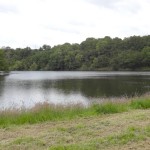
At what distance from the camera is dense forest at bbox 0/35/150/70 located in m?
138

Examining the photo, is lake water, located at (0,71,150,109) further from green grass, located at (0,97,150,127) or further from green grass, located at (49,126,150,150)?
green grass, located at (49,126,150,150)

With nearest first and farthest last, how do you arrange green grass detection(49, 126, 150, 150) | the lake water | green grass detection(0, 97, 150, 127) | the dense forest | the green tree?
green grass detection(49, 126, 150, 150) < green grass detection(0, 97, 150, 127) < the lake water < the green tree < the dense forest

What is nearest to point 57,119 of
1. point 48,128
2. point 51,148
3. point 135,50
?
point 48,128

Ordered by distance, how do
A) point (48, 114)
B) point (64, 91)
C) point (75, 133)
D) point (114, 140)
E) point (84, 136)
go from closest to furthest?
1. point (114, 140)
2. point (84, 136)
3. point (75, 133)
4. point (48, 114)
5. point (64, 91)

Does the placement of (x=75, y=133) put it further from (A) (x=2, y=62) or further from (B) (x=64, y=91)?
(A) (x=2, y=62)

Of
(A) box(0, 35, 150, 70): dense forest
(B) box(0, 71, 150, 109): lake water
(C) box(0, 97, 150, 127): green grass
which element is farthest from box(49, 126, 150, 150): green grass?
(A) box(0, 35, 150, 70): dense forest

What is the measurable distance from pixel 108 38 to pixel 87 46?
1345 cm

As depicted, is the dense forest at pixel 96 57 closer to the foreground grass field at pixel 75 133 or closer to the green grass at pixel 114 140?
the foreground grass field at pixel 75 133

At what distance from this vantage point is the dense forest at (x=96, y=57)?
13750 centimetres

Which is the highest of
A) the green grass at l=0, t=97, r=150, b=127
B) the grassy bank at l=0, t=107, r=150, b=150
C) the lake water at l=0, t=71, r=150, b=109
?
the grassy bank at l=0, t=107, r=150, b=150

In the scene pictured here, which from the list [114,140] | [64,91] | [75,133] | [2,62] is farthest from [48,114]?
[2,62]

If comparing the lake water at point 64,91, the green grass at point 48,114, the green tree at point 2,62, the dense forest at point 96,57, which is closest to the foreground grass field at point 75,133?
the green grass at point 48,114


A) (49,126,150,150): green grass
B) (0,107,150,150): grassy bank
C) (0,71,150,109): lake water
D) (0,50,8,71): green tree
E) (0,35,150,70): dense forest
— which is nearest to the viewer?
(49,126,150,150): green grass

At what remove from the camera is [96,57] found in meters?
160
